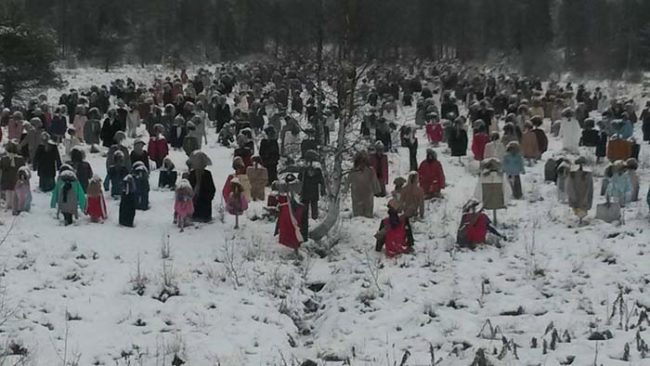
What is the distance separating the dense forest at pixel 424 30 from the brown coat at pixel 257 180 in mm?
33454

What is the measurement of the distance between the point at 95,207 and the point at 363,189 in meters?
5.04

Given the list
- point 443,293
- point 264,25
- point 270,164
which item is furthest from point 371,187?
point 264,25

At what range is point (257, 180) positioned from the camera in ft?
57.7

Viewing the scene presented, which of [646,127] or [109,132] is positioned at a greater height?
[646,127]

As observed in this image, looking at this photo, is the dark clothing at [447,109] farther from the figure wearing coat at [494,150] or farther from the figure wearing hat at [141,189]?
the figure wearing hat at [141,189]

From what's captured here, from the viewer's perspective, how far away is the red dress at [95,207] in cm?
1506

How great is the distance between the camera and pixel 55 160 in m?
17.4

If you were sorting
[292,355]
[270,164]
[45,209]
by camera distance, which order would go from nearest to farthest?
[292,355] < [45,209] < [270,164]

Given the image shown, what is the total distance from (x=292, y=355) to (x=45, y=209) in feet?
25.6

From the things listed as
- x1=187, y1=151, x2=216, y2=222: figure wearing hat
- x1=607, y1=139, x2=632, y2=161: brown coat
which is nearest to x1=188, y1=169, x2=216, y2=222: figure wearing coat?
x1=187, y1=151, x2=216, y2=222: figure wearing hat

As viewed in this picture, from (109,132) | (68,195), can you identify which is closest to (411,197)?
(68,195)

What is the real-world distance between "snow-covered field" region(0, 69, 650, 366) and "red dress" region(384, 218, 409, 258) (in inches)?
10.5

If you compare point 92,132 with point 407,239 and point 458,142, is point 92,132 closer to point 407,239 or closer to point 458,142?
point 458,142

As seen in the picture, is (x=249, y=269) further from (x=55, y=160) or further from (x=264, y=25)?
(x=264, y=25)
